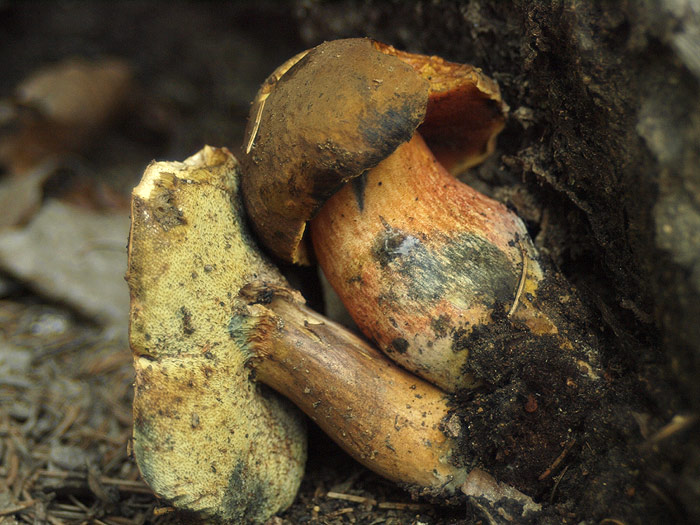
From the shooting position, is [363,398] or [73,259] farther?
[73,259]

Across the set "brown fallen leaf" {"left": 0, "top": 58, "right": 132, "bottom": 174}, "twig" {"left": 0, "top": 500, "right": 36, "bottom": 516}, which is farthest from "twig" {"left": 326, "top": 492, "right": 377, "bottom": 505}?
"brown fallen leaf" {"left": 0, "top": 58, "right": 132, "bottom": 174}

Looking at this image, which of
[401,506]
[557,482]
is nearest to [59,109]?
[401,506]

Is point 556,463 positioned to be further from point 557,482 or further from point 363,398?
point 363,398

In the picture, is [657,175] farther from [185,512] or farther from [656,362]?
[185,512]

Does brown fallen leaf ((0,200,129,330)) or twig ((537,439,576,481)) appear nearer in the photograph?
twig ((537,439,576,481))

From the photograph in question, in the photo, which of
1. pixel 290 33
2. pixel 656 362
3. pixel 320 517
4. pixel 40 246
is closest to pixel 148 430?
pixel 320 517

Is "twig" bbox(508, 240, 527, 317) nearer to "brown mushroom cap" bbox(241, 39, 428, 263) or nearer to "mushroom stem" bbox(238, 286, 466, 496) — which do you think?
"mushroom stem" bbox(238, 286, 466, 496)

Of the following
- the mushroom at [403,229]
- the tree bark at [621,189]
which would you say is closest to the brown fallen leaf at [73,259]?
the mushroom at [403,229]
